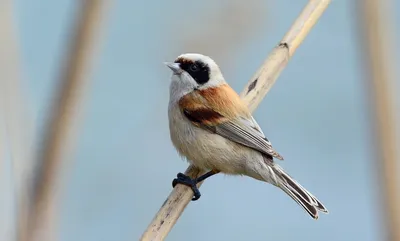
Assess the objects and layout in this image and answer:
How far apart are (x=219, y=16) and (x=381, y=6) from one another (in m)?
1.14

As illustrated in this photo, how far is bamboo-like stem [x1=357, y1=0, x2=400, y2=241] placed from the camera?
201 centimetres

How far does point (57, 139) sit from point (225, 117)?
1.56 metres

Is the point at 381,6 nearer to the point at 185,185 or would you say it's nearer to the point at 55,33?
the point at 185,185

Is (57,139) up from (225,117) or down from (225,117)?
up

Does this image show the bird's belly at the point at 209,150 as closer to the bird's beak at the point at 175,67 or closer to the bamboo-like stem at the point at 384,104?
the bird's beak at the point at 175,67

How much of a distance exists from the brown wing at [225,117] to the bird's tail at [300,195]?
0.42 ft

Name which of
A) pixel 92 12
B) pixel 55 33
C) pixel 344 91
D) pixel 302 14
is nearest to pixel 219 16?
pixel 302 14

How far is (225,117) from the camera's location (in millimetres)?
2822

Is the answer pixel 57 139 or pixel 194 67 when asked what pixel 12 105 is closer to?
pixel 57 139

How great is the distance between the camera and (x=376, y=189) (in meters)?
2.09

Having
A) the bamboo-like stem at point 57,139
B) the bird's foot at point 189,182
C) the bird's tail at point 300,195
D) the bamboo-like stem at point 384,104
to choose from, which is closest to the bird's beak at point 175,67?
the bird's foot at point 189,182

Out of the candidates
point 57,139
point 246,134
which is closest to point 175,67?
point 246,134

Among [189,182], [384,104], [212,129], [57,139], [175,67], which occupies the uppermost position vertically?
[384,104]

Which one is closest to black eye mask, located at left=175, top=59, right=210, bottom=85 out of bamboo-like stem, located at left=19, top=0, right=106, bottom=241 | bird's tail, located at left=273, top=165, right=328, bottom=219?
bird's tail, located at left=273, top=165, right=328, bottom=219
